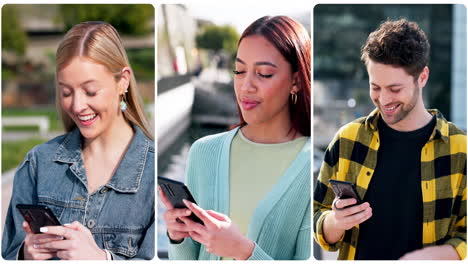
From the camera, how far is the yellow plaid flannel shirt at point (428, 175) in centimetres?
236

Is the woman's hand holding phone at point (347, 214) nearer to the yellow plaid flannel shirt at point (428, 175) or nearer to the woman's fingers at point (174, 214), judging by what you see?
the yellow plaid flannel shirt at point (428, 175)

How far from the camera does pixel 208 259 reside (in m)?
2.44

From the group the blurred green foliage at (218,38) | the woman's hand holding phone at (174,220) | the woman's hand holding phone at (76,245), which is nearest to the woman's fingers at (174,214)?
the woman's hand holding phone at (174,220)

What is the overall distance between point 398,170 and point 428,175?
12 cm

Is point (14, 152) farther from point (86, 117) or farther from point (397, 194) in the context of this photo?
point (397, 194)

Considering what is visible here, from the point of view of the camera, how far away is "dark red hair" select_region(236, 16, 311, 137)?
236 cm

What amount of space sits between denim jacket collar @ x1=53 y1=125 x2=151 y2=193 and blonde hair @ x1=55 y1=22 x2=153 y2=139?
113mm

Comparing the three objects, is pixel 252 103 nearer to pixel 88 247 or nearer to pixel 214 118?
pixel 214 118

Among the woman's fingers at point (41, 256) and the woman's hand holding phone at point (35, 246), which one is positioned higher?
the woman's hand holding phone at point (35, 246)

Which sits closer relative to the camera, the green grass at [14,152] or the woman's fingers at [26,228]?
the woman's fingers at [26,228]

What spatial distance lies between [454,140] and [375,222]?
0.46m

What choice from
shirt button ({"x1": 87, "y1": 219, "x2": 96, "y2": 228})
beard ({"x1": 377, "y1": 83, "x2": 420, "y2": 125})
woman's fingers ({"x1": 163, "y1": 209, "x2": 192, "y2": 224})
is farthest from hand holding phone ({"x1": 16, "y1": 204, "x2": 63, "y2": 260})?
beard ({"x1": 377, "y1": 83, "x2": 420, "y2": 125})

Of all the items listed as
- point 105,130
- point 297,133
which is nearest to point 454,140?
point 297,133

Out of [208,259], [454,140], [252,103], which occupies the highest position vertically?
[252,103]
